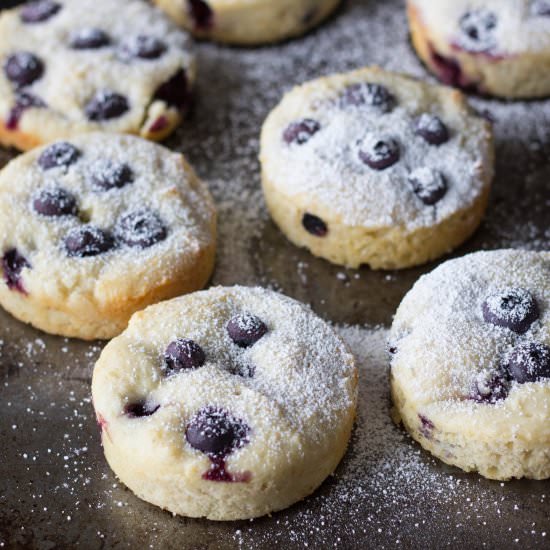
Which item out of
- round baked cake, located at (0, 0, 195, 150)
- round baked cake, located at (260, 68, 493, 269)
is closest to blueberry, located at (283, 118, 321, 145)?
round baked cake, located at (260, 68, 493, 269)

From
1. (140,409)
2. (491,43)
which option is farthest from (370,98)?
(140,409)

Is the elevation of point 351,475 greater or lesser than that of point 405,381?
lesser

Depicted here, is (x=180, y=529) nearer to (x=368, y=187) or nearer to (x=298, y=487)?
(x=298, y=487)

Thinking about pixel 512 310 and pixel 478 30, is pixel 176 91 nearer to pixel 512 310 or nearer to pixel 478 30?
pixel 478 30

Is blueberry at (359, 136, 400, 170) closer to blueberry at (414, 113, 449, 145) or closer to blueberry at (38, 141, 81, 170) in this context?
blueberry at (414, 113, 449, 145)

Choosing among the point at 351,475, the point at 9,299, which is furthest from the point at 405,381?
the point at 9,299
